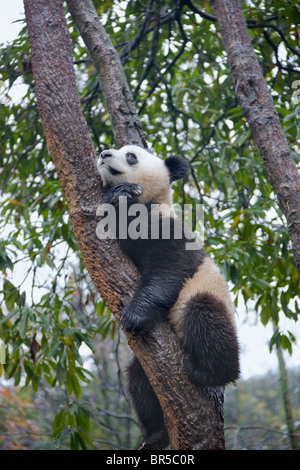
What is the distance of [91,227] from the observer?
255cm

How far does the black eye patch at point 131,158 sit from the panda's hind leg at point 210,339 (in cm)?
111

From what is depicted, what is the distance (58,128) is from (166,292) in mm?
1177

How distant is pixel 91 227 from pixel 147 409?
1552mm

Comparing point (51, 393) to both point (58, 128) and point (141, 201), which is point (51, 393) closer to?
point (141, 201)

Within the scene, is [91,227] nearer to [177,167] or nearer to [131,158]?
[131,158]

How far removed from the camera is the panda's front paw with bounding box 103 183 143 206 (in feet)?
8.95

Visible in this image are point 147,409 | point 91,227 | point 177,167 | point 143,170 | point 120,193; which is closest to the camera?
point 91,227

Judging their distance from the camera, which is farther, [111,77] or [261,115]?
[111,77]

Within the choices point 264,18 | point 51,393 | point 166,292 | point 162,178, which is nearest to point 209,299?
point 166,292

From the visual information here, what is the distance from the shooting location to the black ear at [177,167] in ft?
→ 12.5

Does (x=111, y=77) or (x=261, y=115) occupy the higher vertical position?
(x=111, y=77)

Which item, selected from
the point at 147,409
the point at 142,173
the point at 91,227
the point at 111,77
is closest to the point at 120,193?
the point at 91,227

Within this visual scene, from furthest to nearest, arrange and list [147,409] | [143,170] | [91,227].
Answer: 1. [143,170]
2. [147,409]
3. [91,227]

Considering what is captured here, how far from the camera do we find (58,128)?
8.71 feet
